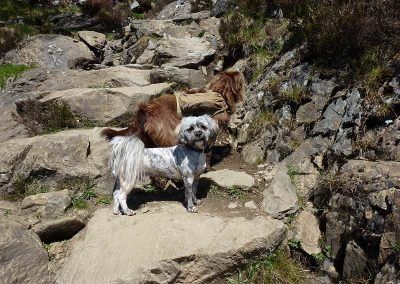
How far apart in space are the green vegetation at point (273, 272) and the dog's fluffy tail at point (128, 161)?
146cm

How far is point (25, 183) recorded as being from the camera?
18.4 feet

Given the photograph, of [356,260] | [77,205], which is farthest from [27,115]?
[356,260]

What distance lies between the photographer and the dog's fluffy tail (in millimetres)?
4746

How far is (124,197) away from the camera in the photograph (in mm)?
4840

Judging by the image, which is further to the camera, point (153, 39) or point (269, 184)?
point (153, 39)

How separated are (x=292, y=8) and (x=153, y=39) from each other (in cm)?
389

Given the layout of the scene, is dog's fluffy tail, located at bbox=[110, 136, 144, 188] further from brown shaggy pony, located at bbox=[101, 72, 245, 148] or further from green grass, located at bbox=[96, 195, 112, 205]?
green grass, located at bbox=[96, 195, 112, 205]

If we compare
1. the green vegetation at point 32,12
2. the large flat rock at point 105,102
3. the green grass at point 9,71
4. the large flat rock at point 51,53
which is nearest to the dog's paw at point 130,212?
the large flat rock at point 105,102

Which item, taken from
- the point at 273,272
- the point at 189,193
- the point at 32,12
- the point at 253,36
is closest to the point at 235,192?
the point at 189,193

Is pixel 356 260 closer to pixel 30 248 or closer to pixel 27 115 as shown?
pixel 30 248

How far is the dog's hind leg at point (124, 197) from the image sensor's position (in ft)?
15.7

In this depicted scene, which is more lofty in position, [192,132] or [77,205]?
[192,132]

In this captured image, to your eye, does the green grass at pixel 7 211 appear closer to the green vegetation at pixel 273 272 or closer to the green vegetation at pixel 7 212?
the green vegetation at pixel 7 212

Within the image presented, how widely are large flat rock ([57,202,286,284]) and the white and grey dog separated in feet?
0.96
